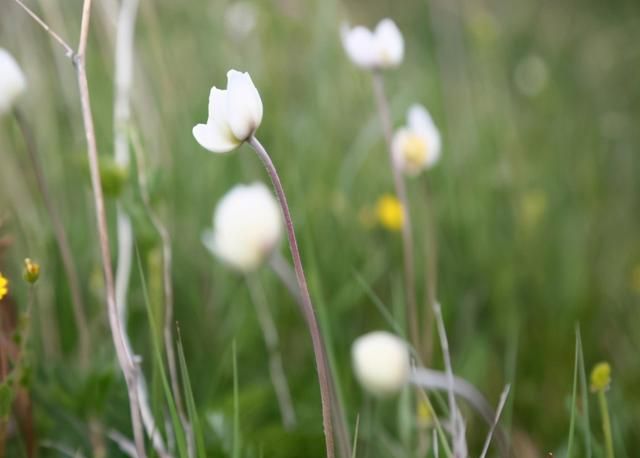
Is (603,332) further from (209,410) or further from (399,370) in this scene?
(209,410)

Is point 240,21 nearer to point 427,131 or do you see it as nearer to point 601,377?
point 427,131

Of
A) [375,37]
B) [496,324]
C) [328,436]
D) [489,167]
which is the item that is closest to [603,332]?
[496,324]

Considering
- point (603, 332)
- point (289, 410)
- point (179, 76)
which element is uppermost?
point (179, 76)

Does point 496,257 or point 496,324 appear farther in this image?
point 496,257

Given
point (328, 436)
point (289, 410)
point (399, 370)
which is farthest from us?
point (289, 410)

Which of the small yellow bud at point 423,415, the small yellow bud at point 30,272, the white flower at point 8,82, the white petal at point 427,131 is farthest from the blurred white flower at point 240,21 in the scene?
the small yellow bud at point 30,272

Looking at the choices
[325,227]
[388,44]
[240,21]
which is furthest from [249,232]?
[240,21]

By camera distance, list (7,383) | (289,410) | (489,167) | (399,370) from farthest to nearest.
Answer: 1. (489,167)
2. (289,410)
3. (399,370)
4. (7,383)
